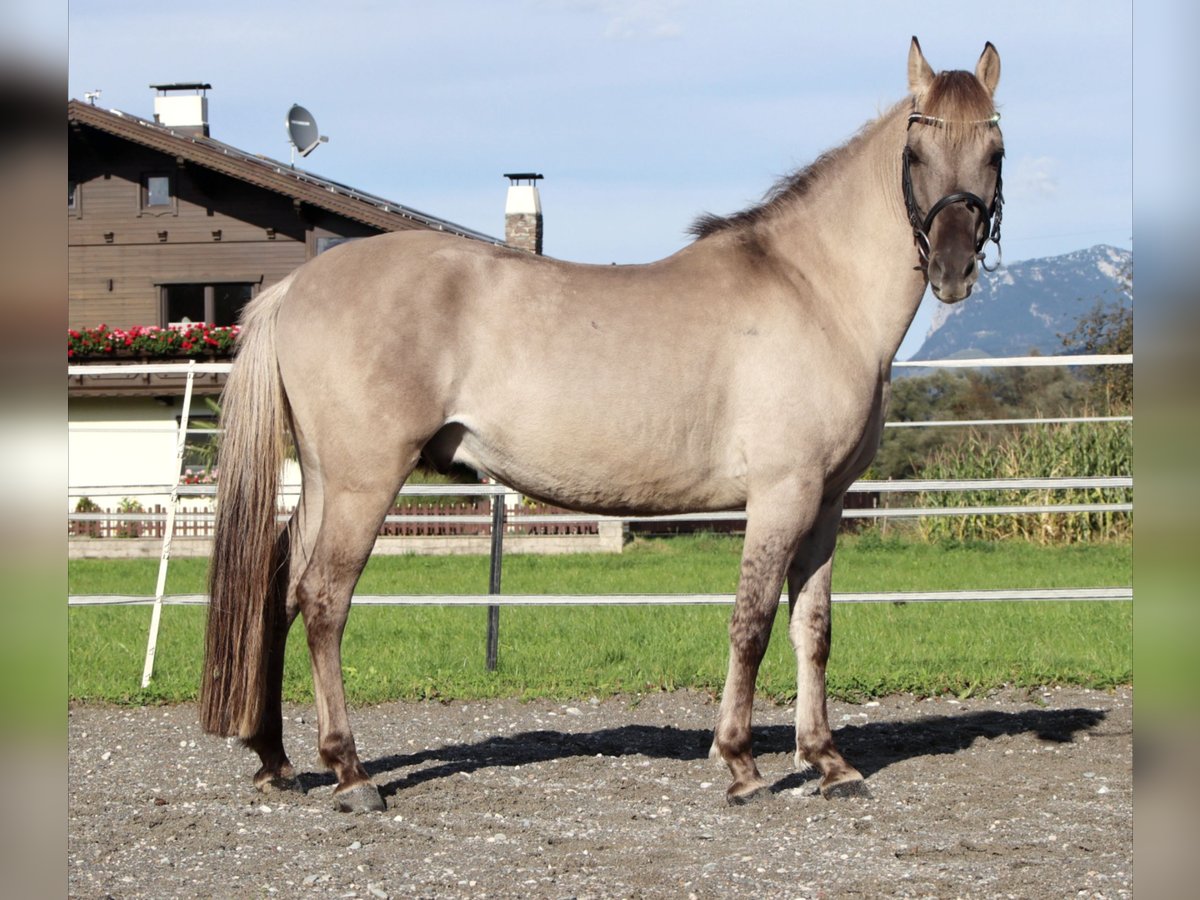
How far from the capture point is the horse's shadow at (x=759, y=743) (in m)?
5.04

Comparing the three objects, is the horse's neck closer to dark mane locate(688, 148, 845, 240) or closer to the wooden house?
dark mane locate(688, 148, 845, 240)

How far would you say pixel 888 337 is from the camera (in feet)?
15.3

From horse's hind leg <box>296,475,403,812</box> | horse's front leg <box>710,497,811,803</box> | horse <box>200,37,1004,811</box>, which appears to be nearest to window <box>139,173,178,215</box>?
horse <box>200,37,1004,811</box>

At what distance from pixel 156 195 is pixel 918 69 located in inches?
932

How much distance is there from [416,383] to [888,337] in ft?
6.02

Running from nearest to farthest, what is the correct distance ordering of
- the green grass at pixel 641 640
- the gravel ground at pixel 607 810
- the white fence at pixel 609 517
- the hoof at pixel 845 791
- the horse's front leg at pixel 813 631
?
the gravel ground at pixel 607 810
the hoof at pixel 845 791
the horse's front leg at pixel 813 631
the white fence at pixel 609 517
the green grass at pixel 641 640

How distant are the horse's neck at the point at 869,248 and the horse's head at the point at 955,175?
0.23 meters

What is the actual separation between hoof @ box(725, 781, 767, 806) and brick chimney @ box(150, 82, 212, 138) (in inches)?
995

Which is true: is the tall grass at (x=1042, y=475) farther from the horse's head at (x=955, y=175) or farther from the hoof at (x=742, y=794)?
the hoof at (x=742, y=794)

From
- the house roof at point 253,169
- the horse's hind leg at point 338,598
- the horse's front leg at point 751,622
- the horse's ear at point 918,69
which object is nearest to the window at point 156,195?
→ the house roof at point 253,169

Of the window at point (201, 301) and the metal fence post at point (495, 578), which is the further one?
the window at point (201, 301)

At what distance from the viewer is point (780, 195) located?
16.0 feet

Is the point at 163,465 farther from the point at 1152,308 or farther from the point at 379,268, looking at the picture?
the point at 1152,308

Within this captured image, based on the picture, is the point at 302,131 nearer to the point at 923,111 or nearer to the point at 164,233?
the point at 164,233
